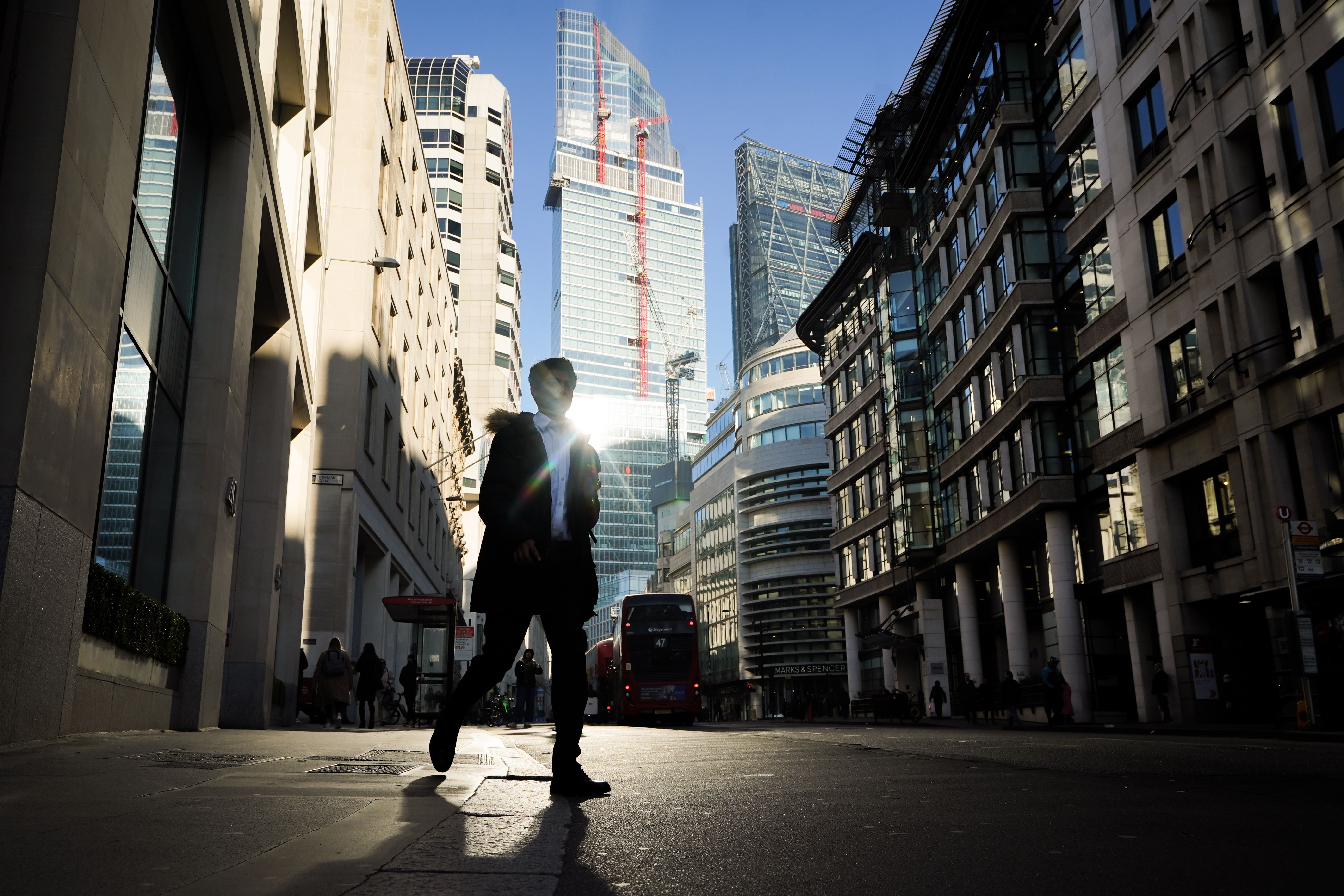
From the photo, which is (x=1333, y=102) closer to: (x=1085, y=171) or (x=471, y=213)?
(x=1085, y=171)

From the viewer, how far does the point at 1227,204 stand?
24.7 meters

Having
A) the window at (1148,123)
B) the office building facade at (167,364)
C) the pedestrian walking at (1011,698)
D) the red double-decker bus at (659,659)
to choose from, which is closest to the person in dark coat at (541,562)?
the office building facade at (167,364)

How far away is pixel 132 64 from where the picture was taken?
8898mm

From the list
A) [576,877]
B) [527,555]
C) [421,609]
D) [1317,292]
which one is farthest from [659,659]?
[576,877]

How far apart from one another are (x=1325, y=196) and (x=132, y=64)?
2090 centimetres

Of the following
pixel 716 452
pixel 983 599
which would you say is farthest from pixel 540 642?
pixel 983 599

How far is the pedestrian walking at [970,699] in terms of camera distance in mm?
34969

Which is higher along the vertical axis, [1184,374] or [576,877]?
[1184,374]

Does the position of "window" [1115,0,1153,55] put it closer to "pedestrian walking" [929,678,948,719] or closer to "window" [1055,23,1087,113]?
"window" [1055,23,1087,113]

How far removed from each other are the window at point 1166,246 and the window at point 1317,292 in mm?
4625

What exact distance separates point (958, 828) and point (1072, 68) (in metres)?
34.9

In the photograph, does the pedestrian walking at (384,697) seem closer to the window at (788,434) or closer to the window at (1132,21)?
the window at (1132,21)

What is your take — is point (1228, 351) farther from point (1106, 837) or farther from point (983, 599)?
point (1106, 837)

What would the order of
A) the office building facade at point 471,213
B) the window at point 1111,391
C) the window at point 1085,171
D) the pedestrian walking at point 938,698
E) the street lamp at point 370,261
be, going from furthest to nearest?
1. the office building facade at point 471,213
2. the pedestrian walking at point 938,698
3. the window at point 1085,171
4. the window at point 1111,391
5. the street lamp at point 370,261
